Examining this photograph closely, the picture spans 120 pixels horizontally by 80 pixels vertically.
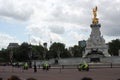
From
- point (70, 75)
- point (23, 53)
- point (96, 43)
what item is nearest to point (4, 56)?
point (23, 53)

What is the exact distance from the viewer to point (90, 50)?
118 m

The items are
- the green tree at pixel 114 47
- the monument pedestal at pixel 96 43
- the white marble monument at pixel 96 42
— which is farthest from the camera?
the green tree at pixel 114 47

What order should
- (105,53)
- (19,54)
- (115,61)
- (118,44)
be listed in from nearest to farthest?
1. (115,61)
2. (105,53)
3. (19,54)
4. (118,44)

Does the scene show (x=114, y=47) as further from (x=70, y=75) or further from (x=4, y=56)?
(x=70, y=75)

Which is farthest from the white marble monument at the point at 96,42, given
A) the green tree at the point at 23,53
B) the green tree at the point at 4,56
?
the green tree at the point at 4,56

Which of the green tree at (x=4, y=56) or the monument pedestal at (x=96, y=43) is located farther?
the green tree at (x=4, y=56)

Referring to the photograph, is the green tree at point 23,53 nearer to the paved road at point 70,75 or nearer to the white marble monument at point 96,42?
the white marble monument at point 96,42

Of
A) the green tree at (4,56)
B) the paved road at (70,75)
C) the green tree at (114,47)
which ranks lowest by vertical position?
the paved road at (70,75)

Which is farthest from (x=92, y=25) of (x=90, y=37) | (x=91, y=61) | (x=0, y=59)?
(x=0, y=59)

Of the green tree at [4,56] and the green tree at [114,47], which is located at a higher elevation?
the green tree at [114,47]

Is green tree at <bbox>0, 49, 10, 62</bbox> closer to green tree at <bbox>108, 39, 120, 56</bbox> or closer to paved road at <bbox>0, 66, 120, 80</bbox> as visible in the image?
green tree at <bbox>108, 39, 120, 56</bbox>

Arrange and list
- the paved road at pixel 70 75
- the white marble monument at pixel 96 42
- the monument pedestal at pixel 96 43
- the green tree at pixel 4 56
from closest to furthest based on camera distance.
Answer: the paved road at pixel 70 75
the monument pedestal at pixel 96 43
the white marble monument at pixel 96 42
the green tree at pixel 4 56

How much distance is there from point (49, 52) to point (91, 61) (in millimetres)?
82970

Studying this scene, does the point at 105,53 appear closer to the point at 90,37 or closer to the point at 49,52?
the point at 90,37
